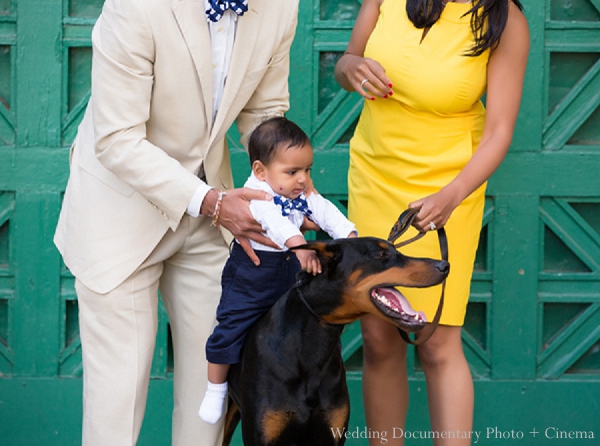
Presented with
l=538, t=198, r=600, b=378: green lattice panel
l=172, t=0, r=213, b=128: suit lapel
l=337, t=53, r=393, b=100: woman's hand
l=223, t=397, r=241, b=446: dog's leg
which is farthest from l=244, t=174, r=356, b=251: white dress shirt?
l=538, t=198, r=600, b=378: green lattice panel

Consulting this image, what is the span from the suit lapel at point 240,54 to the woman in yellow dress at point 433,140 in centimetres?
46

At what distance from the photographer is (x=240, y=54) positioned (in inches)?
126

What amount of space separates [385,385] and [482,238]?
1082mm

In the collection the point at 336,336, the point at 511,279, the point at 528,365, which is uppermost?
the point at 336,336

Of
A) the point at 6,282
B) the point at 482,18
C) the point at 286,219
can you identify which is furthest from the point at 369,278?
the point at 6,282

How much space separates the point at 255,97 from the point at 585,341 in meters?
2.07

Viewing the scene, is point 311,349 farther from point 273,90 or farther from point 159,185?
point 273,90

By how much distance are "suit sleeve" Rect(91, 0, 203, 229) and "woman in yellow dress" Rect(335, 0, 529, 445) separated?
2.60 ft

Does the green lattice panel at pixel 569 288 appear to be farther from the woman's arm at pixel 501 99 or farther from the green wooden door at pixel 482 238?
the woman's arm at pixel 501 99

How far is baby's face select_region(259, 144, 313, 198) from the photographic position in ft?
10.1

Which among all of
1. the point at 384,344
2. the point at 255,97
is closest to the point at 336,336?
the point at 384,344

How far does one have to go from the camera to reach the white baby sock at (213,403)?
3.34 meters

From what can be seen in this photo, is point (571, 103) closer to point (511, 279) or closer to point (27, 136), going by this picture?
point (511, 279)

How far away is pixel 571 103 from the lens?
4.34 metres
